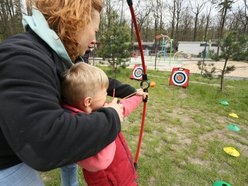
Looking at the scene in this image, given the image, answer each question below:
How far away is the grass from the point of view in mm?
2209

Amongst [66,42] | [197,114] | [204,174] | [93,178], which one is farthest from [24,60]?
[197,114]

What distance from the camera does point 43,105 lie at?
1.70ft

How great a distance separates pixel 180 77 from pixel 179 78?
0.14 ft

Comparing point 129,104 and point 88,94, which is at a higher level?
point 88,94

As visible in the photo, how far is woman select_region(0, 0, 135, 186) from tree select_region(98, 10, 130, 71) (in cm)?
710

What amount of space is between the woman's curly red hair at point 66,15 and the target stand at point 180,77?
→ 5833mm

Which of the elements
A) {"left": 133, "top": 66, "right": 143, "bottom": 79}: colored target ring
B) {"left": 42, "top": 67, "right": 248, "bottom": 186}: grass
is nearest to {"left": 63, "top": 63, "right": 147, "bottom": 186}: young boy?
{"left": 42, "top": 67, "right": 248, "bottom": 186}: grass

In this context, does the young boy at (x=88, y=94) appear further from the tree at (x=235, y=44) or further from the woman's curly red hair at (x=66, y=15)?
the tree at (x=235, y=44)

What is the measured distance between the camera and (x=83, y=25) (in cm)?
70

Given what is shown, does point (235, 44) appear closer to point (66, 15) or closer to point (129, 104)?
point (129, 104)

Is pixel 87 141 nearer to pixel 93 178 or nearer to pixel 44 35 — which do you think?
pixel 44 35

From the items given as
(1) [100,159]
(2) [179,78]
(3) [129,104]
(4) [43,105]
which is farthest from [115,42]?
(4) [43,105]

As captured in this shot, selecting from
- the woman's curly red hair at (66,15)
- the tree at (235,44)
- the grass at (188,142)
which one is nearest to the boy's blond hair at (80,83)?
the woman's curly red hair at (66,15)

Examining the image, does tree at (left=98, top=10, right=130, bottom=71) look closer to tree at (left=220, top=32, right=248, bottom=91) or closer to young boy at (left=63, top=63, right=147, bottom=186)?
tree at (left=220, top=32, right=248, bottom=91)
